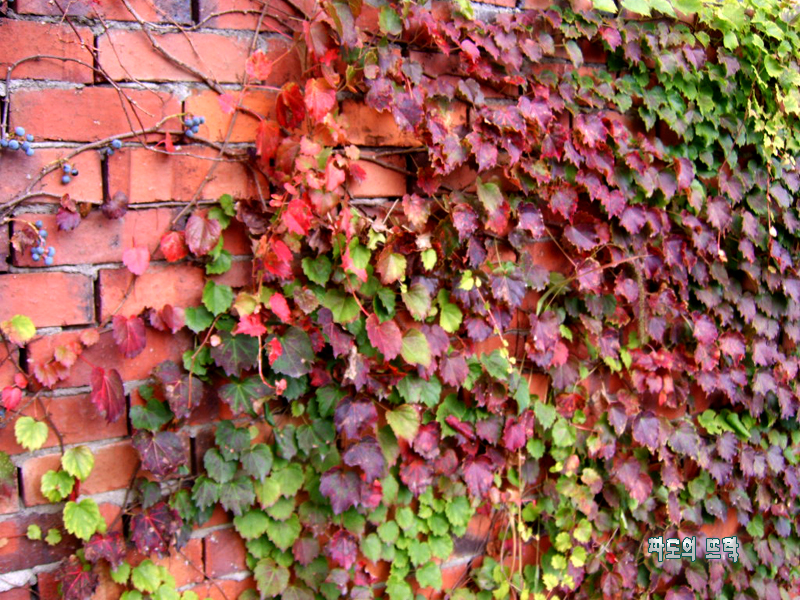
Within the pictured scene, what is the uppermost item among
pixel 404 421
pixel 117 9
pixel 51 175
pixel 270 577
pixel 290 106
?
pixel 117 9

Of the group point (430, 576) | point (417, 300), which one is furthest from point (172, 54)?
point (430, 576)

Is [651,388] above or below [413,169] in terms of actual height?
below

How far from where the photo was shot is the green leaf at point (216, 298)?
124 centimetres

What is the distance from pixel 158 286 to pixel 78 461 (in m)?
0.36

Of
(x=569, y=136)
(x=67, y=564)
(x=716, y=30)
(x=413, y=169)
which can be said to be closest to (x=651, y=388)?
(x=569, y=136)

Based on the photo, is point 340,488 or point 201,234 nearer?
point 201,234

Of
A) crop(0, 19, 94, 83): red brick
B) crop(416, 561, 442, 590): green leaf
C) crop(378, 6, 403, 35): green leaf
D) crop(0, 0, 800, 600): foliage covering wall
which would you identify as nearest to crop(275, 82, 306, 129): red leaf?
crop(0, 0, 800, 600): foliage covering wall

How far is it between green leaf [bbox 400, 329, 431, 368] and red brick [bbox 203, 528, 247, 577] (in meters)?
0.54

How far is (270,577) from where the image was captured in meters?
1.33

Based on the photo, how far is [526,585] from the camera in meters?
1.64

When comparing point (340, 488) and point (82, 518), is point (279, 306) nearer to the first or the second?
point (340, 488)

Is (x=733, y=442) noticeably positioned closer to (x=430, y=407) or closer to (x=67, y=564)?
(x=430, y=407)

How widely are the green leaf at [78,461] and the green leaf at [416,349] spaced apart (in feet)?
2.14

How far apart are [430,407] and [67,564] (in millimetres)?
795
